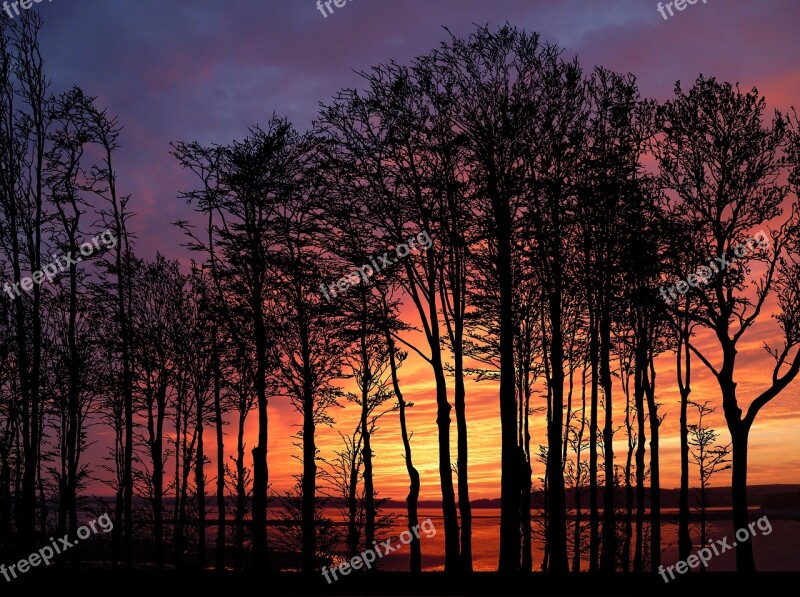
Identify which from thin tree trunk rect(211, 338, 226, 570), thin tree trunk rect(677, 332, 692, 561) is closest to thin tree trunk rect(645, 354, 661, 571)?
thin tree trunk rect(677, 332, 692, 561)

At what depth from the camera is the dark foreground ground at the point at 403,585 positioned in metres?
20.1

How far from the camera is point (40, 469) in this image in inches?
1763

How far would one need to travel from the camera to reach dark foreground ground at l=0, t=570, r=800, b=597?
20141mm

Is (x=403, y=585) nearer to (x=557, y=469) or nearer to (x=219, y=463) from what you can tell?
(x=557, y=469)

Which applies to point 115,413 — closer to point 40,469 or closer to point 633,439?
point 40,469

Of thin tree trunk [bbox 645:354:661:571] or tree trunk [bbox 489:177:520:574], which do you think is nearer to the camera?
tree trunk [bbox 489:177:520:574]

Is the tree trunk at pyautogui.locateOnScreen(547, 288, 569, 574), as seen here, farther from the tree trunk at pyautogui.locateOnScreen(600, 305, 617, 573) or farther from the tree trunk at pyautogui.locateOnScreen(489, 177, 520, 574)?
the tree trunk at pyautogui.locateOnScreen(600, 305, 617, 573)

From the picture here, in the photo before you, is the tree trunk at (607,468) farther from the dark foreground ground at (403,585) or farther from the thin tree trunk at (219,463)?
the thin tree trunk at (219,463)

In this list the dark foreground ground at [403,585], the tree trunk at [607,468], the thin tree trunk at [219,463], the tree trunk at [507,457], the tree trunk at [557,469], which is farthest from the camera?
the thin tree trunk at [219,463]

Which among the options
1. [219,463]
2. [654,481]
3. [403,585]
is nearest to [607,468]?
[654,481]

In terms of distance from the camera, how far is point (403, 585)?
2288cm

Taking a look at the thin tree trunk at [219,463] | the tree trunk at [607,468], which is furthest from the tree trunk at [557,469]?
the thin tree trunk at [219,463]

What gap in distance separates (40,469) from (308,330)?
22.6 m

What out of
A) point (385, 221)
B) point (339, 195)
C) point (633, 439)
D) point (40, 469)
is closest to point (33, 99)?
point (339, 195)
